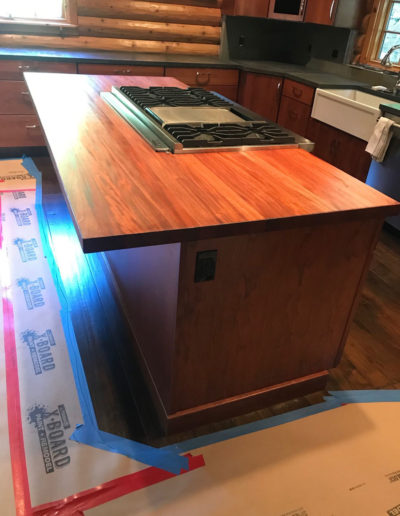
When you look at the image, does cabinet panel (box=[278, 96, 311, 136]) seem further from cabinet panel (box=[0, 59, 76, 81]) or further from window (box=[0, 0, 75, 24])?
window (box=[0, 0, 75, 24])

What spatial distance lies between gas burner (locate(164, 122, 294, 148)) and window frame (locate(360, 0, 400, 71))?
2.26 m

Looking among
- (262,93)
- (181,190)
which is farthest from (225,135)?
(262,93)

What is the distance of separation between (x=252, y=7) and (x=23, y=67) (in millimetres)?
1994

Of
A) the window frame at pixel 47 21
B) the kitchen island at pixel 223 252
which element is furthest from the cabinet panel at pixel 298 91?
the kitchen island at pixel 223 252

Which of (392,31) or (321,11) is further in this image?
(321,11)

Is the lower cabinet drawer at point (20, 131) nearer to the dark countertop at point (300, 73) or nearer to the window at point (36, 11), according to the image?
the window at point (36, 11)

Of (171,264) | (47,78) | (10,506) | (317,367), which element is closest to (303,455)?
(317,367)

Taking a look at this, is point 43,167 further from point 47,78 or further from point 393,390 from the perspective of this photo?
point 393,390

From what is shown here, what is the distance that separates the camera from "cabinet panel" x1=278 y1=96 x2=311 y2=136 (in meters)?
3.45

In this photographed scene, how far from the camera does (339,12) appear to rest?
11.6 ft

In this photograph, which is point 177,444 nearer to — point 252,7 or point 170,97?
point 170,97

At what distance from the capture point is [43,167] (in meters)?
3.59

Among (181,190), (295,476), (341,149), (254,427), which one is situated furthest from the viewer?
(341,149)

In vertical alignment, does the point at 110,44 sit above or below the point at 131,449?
above
